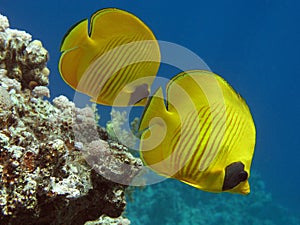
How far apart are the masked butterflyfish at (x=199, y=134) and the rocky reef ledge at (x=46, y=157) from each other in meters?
0.85

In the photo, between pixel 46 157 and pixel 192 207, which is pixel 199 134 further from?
pixel 192 207

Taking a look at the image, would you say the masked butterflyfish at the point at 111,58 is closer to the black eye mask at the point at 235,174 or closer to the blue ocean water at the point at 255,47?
the black eye mask at the point at 235,174

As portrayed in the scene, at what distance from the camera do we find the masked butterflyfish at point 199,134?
145cm

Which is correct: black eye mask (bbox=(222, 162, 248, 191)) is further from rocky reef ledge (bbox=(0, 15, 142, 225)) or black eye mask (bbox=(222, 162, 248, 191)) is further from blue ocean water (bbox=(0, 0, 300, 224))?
blue ocean water (bbox=(0, 0, 300, 224))

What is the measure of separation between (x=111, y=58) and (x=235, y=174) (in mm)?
958

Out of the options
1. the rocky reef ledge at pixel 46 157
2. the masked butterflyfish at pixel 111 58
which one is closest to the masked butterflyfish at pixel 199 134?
the masked butterflyfish at pixel 111 58

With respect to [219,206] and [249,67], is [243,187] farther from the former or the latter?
[249,67]

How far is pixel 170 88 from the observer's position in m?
1.50

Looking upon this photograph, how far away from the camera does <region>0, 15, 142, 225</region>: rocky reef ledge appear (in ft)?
6.25

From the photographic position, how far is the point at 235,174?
Answer: 56.6 inches

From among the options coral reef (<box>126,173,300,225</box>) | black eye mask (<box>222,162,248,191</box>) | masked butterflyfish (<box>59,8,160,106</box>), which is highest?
coral reef (<box>126,173,300,225</box>)

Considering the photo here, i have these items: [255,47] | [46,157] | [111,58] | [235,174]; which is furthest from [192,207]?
[255,47]

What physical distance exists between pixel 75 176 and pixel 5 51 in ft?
5.07

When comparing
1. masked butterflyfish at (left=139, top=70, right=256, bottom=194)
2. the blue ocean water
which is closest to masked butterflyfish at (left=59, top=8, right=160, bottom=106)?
masked butterflyfish at (left=139, top=70, right=256, bottom=194)
